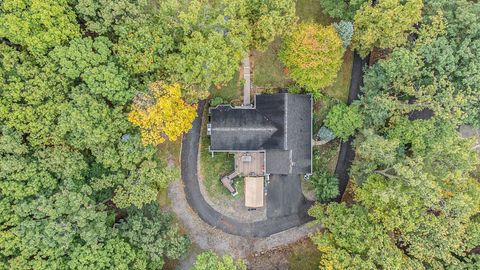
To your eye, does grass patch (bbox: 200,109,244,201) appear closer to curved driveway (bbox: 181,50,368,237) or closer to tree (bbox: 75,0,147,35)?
curved driveway (bbox: 181,50,368,237)

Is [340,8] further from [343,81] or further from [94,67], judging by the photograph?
[94,67]

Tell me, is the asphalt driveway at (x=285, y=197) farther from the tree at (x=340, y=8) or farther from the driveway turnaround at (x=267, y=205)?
the tree at (x=340, y=8)

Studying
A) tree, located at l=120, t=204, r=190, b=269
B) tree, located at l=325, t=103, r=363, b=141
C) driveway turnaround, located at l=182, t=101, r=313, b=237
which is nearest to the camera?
tree, located at l=120, t=204, r=190, b=269

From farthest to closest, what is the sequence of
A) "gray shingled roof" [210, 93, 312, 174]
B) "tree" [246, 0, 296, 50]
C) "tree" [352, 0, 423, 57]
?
"gray shingled roof" [210, 93, 312, 174]
"tree" [352, 0, 423, 57]
"tree" [246, 0, 296, 50]

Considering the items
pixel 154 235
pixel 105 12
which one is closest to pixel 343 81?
pixel 105 12

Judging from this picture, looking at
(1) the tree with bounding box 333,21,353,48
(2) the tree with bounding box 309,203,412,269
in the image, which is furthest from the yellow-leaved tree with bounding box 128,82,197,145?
(2) the tree with bounding box 309,203,412,269

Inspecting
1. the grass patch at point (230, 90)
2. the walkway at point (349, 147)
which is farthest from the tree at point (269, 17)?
the walkway at point (349, 147)

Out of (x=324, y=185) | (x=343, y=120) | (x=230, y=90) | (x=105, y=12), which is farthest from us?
(x=230, y=90)
